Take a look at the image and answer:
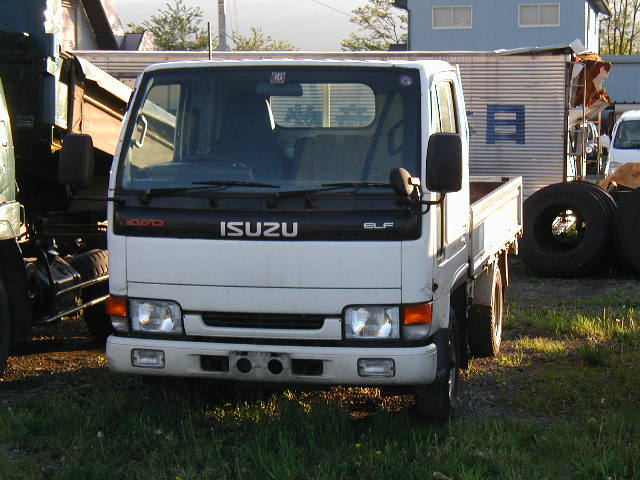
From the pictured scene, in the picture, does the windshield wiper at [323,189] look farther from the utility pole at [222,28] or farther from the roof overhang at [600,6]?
the roof overhang at [600,6]

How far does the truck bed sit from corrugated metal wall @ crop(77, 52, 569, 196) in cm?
662

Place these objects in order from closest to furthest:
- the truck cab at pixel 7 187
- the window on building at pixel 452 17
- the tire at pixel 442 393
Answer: the tire at pixel 442 393, the truck cab at pixel 7 187, the window on building at pixel 452 17

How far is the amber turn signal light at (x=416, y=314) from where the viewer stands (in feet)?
17.9

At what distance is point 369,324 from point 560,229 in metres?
9.24

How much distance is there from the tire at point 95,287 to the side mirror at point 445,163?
3.77 meters

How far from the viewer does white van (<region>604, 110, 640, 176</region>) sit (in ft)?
63.1

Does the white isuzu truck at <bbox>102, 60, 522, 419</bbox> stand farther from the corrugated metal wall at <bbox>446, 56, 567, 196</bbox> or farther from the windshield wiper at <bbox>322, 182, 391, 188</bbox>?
the corrugated metal wall at <bbox>446, 56, 567, 196</bbox>

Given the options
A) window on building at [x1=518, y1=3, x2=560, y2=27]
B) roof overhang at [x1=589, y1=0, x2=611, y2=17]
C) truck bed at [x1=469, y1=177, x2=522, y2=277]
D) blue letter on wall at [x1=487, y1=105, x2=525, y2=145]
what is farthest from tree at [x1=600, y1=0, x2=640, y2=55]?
truck bed at [x1=469, y1=177, x2=522, y2=277]

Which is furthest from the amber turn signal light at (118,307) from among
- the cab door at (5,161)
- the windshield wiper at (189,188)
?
the cab door at (5,161)

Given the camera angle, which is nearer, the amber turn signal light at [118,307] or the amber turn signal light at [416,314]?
the amber turn signal light at [416,314]

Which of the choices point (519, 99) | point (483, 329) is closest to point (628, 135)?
point (519, 99)

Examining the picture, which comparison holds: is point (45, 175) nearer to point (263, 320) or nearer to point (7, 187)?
point (7, 187)

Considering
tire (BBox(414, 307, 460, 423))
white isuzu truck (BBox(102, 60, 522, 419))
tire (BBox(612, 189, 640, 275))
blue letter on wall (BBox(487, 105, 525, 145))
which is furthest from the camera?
blue letter on wall (BBox(487, 105, 525, 145))

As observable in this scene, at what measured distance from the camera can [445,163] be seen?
17.5 ft
